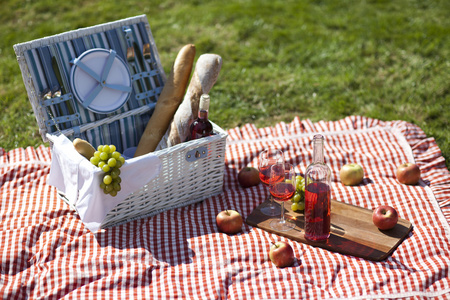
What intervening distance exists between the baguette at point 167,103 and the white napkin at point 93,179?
54 centimetres

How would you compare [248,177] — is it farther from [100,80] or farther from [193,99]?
[100,80]

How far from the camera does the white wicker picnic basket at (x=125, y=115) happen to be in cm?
332

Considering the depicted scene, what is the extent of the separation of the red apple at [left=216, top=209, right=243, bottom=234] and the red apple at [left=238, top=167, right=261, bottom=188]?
48 centimetres

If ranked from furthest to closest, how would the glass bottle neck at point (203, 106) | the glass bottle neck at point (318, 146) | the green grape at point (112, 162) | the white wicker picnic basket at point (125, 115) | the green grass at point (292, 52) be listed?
the green grass at point (292, 52) < the white wicker picnic basket at point (125, 115) < the glass bottle neck at point (203, 106) < the green grape at point (112, 162) < the glass bottle neck at point (318, 146)

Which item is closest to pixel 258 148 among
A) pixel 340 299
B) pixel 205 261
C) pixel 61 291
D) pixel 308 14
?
pixel 205 261

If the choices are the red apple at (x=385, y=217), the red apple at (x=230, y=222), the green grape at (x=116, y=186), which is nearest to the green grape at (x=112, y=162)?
the green grape at (x=116, y=186)

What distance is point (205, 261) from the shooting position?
9.77 feet

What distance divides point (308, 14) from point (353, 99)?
206 centimetres

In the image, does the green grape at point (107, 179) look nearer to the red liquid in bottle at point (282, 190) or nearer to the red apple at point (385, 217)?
the red liquid in bottle at point (282, 190)

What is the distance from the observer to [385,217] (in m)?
3.07

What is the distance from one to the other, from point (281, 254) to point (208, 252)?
1.41 feet

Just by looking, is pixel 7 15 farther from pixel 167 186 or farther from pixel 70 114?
pixel 167 186

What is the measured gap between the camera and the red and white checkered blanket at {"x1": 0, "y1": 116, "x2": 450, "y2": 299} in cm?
278

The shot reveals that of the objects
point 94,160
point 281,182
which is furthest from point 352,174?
point 94,160
